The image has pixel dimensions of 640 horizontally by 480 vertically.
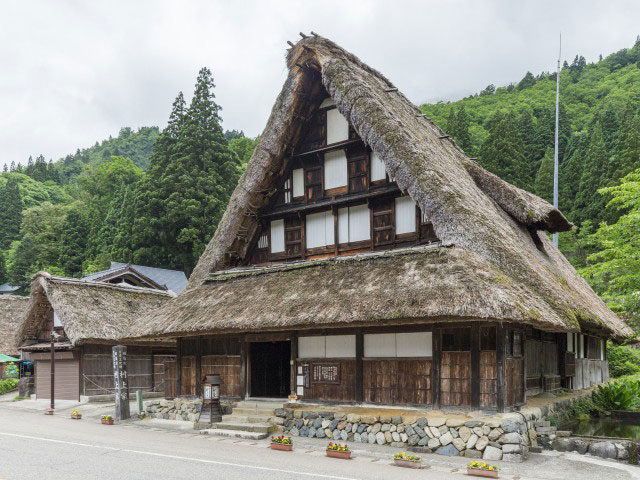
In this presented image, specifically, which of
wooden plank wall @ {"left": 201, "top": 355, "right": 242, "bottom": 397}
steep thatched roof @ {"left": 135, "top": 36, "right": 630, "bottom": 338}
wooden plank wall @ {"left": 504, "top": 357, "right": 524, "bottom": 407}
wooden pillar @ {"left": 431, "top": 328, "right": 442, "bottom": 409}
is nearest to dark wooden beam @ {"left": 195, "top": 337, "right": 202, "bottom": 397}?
wooden plank wall @ {"left": 201, "top": 355, "right": 242, "bottom": 397}

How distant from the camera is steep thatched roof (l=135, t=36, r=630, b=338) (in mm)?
12812

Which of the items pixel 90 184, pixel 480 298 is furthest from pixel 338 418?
pixel 90 184

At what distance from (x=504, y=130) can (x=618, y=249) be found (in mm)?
31702

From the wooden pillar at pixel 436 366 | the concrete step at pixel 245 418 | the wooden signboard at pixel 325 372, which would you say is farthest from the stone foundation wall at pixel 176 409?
the wooden pillar at pixel 436 366

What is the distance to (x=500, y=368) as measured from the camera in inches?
500

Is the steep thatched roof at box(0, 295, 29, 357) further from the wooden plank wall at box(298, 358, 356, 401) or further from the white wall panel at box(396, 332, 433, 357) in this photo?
the white wall panel at box(396, 332, 433, 357)

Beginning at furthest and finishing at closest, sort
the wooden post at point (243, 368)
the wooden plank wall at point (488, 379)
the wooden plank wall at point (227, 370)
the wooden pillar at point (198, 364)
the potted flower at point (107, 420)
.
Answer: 1. the potted flower at point (107, 420)
2. the wooden pillar at point (198, 364)
3. the wooden plank wall at point (227, 370)
4. the wooden post at point (243, 368)
5. the wooden plank wall at point (488, 379)

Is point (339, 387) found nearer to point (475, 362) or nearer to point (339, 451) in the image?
point (339, 451)

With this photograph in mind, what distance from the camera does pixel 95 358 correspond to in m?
25.8

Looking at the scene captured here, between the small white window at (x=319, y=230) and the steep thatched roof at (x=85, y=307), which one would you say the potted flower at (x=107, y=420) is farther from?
the small white window at (x=319, y=230)

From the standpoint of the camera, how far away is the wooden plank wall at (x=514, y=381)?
1306 cm

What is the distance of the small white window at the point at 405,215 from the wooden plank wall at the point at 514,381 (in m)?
4.29

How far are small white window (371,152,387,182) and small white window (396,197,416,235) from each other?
90 cm

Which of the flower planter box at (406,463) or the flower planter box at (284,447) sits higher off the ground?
the flower planter box at (406,463)
